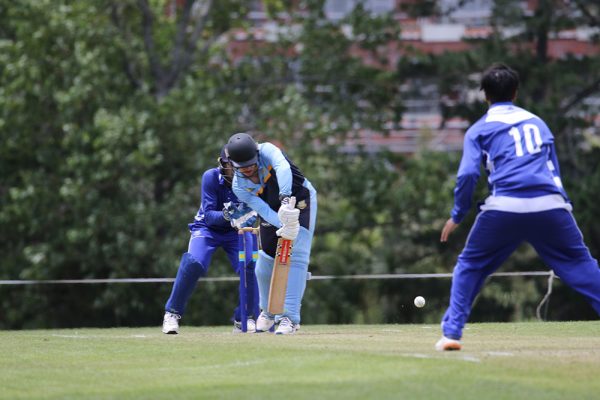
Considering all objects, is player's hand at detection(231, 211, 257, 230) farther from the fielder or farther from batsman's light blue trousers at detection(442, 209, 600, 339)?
batsman's light blue trousers at detection(442, 209, 600, 339)

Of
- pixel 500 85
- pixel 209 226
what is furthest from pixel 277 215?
pixel 500 85

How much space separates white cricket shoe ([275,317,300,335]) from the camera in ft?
42.6

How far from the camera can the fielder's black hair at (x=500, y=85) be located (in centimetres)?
1021

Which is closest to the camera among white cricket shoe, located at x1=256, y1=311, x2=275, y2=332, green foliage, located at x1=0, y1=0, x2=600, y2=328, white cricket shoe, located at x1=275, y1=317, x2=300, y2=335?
white cricket shoe, located at x1=275, y1=317, x2=300, y2=335

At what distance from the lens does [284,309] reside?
13.1m

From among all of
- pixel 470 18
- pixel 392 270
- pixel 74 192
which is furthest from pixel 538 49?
pixel 74 192

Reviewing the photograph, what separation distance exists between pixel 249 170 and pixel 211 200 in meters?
1.44

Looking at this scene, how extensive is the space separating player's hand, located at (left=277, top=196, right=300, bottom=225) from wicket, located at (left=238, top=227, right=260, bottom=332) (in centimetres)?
102

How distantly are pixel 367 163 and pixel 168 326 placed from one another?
19688 millimetres

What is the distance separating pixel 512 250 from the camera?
10.1 m

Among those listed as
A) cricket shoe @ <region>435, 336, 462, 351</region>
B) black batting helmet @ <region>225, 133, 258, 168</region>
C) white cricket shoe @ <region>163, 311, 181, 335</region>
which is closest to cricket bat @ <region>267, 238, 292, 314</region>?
black batting helmet @ <region>225, 133, 258, 168</region>

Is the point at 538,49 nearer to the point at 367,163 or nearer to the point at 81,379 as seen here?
the point at 367,163

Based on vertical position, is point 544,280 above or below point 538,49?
below

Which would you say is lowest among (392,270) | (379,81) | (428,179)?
(392,270)
